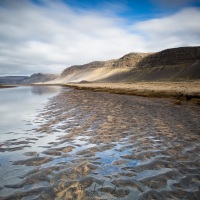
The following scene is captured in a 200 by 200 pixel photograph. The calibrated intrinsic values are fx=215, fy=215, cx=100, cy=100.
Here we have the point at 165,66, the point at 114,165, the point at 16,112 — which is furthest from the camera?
the point at 165,66

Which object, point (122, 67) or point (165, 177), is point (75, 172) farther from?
point (122, 67)

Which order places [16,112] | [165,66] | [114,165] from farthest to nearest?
1. [165,66]
2. [16,112]
3. [114,165]

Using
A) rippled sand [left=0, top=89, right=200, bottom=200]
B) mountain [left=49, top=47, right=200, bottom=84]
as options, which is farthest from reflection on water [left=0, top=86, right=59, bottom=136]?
mountain [left=49, top=47, right=200, bottom=84]

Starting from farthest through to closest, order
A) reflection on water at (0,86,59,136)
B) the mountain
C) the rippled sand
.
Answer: the mountain
reflection on water at (0,86,59,136)
the rippled sand

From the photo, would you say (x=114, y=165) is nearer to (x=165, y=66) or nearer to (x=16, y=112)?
(x=16, y=112)

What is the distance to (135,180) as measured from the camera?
408 cm

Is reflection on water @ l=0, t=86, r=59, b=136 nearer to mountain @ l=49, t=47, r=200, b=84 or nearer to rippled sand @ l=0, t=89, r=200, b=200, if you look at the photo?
rippled sand @ l=0, t=89, r=200, b=200

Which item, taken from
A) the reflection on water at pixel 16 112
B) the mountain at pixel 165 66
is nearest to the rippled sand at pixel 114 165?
the reflection on water at pixel 16 112

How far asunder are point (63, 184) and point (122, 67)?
13577 centimetres

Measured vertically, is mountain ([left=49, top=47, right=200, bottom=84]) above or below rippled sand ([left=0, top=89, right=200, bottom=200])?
above

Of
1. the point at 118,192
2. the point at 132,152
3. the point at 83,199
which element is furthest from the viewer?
the point at 132,152

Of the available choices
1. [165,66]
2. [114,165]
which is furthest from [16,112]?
[165,66]

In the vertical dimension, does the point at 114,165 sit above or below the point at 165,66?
below

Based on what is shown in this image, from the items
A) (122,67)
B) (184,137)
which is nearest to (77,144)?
(184,137)
